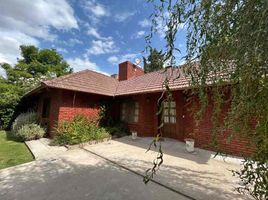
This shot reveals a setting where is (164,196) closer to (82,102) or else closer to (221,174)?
(221,174)

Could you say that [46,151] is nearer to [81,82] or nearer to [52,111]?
[52,111]

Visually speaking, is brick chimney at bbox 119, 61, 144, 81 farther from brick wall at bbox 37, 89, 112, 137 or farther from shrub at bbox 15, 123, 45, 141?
shrub at bbox 15, 123, 45, 141

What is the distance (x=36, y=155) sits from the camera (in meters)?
6.57

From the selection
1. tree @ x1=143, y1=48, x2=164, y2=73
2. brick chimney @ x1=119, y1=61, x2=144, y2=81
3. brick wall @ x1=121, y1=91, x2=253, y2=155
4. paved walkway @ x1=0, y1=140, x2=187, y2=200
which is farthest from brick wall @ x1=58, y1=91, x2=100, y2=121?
tree @ x1=143, y1=48, x2=164, y2=73

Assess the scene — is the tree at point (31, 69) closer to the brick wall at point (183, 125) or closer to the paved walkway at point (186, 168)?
the brick wall at point (183, 125)

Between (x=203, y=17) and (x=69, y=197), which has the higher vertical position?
(x=203, y=17)

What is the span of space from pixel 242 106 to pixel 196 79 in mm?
681

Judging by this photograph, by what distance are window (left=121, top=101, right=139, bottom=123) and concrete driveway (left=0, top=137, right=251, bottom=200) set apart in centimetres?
445

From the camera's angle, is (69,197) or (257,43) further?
(69,197)

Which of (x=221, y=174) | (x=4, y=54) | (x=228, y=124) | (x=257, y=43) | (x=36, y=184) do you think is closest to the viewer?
(x=257, y=43)

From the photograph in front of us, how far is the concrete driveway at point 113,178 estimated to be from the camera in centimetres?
368

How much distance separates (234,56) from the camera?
1874 millimetres

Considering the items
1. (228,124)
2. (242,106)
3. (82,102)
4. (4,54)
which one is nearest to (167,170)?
(228,124)

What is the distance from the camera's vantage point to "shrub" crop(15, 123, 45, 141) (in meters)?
9.34
